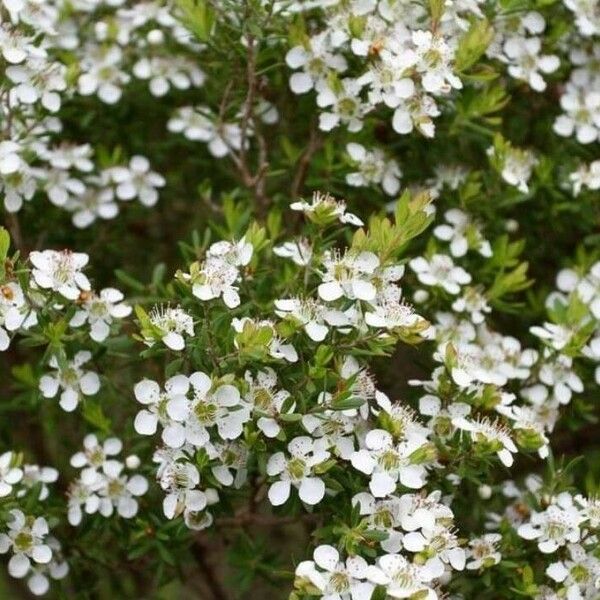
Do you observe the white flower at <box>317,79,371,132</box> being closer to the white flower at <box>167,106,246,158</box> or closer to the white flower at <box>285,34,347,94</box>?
the white flower at <box>285,34,347,94</box>

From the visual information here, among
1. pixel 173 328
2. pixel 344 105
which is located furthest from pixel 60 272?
pixel 344 105

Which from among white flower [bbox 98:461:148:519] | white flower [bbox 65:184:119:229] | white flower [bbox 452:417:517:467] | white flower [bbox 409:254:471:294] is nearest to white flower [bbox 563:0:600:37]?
white flower [bbox 409:254:471:294]

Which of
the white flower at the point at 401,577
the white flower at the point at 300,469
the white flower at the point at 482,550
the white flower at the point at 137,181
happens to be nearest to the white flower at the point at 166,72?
the white flower at the point at 137,181

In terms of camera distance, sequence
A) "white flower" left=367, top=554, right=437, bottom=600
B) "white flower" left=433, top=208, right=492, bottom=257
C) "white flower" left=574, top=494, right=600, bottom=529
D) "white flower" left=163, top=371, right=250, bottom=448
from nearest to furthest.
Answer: "white flower" left=367, top=554, right=437, bottom=600 → "white flower" left=163, top=371, right=250, bottom=448 → "white flower" left=574, top=494, right=600, bottom=529 → "white flower" left=433, top=208, right=492, bottom=257

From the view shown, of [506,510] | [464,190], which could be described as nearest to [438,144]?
[464,190]

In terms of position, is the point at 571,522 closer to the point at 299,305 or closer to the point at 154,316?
the point at 299,305

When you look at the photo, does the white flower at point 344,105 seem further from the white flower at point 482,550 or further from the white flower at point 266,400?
the white flower at point 482,550
